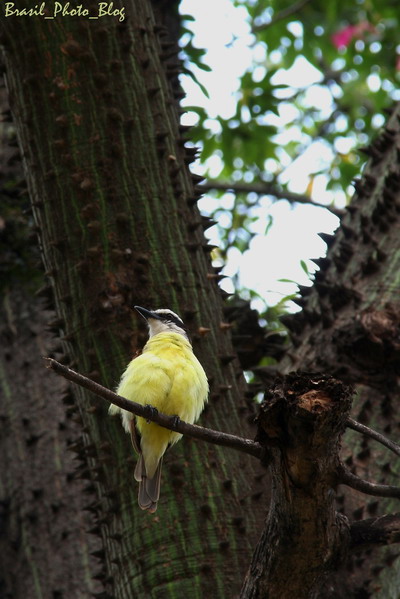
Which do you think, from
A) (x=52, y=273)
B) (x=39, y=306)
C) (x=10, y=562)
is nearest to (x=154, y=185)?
(x=52, y=273)

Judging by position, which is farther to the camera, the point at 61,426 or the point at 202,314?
the point at 61,426

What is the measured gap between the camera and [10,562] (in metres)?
5.26

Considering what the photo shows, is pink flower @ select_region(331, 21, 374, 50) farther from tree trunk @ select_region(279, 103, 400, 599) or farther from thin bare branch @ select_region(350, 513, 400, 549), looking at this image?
thin bare branch @ select_region(350, 513, 400, 549)

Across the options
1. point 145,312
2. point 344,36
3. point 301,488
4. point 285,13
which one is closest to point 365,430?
point 301,488

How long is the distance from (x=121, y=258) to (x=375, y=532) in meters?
2.01

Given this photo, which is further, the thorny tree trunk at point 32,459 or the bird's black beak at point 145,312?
the thorny tree trunk at point 32,459

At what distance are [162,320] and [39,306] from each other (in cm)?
163

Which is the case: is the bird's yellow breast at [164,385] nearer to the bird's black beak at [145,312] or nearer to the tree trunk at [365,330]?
the bird's black beak at [145,312]

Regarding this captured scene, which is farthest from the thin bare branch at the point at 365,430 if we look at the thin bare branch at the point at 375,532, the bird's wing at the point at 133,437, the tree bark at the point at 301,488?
the bird's wing at the point at 133,437

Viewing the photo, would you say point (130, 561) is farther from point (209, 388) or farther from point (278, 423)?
point (278, 423)

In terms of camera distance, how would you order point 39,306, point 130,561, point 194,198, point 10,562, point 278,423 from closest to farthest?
point 278,423
point 130,561
point 194,198
point 10,562
point 39,306

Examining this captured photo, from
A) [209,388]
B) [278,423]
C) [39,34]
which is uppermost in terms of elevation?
[39,34]

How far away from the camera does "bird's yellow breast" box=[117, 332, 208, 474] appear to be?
170 inches

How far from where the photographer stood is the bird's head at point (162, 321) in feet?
14.4
